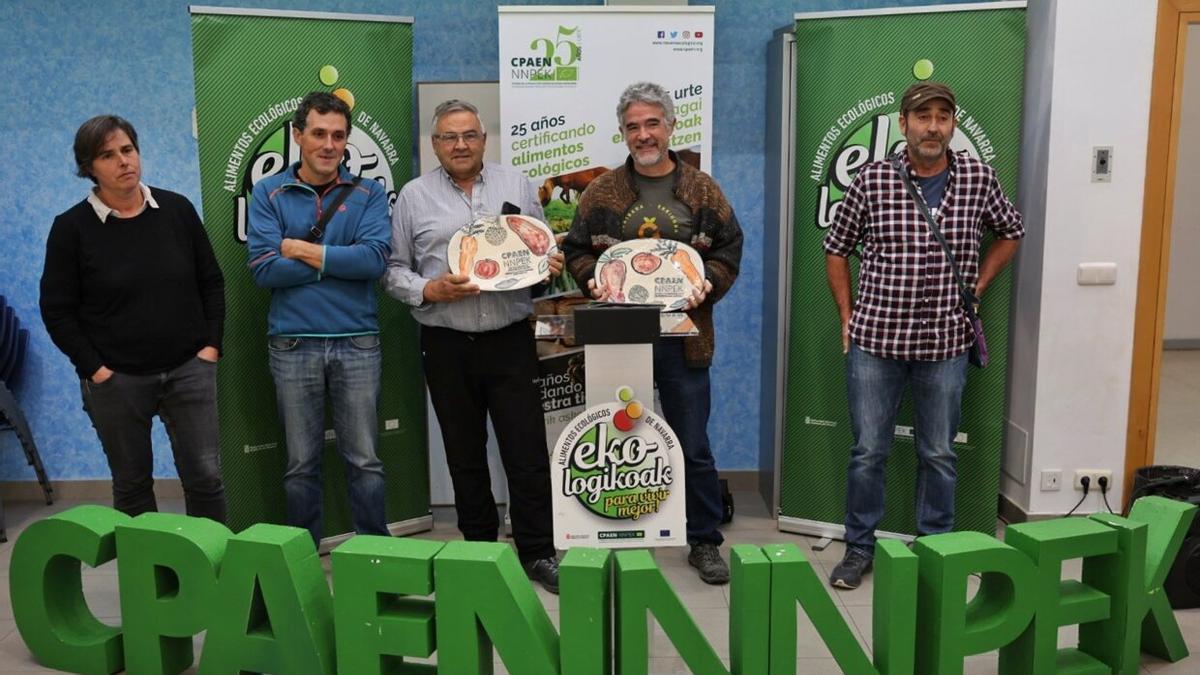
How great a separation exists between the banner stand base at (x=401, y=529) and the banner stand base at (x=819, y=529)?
1.45m

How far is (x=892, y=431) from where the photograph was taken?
3.40 meters

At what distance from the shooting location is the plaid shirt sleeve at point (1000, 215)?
3.23m

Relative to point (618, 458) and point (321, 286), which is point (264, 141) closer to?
point (321, 286)

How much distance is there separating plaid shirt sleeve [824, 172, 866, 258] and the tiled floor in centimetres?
117

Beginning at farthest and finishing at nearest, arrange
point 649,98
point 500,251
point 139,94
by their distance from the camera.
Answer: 1. point 139,94
2. point 649,98
3. point 500,251

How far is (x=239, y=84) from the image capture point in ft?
11.3

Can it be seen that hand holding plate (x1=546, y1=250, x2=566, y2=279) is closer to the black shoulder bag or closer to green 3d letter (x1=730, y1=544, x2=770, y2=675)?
green 3d letter (x1=730, y1=544, x2=770, y2=675)

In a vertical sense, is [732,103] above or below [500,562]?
above

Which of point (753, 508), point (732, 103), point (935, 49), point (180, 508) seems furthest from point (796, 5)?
point (180, 508)

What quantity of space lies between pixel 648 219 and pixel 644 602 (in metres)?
1.29

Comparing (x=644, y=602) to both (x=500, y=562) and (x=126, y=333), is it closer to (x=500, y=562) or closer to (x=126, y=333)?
(x=500, y=562)

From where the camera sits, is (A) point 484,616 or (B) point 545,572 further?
(B) point 545,572

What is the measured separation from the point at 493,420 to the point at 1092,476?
2.36m

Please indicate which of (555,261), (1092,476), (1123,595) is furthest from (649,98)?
(1092,476)
